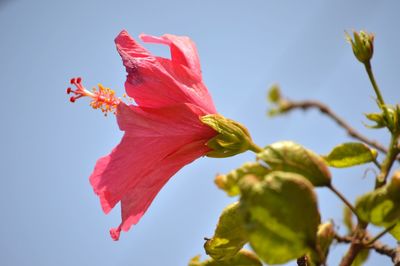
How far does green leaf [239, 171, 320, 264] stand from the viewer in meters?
0.78

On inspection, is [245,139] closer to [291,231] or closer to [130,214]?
[130,214]

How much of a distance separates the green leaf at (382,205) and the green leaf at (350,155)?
242mm

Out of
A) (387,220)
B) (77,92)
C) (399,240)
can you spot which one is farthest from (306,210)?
(77,92)

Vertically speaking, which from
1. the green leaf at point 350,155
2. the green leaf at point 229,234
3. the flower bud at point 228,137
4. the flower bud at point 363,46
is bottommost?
the green leaf at point 229,234

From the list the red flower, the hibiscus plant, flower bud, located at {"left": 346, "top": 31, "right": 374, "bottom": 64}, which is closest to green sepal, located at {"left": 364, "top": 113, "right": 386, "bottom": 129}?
the hibiscus plant

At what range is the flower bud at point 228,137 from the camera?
4.32 ft

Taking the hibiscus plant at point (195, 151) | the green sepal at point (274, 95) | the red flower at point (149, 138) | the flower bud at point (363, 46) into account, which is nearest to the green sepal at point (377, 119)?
the hibiscus plant at point (195, 151)

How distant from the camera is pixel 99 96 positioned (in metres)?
1.56

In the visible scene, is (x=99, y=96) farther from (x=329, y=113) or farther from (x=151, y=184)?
(x=329, y=113)

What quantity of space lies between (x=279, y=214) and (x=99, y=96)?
0.98m

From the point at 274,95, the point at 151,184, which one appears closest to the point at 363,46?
the point at 151,184

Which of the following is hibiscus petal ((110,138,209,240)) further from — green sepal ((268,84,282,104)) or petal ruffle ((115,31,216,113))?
green sepal ((268,84,282,104))

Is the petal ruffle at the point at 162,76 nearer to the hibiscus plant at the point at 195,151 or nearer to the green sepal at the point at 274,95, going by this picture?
the hibiscus plant at the point at 195,151

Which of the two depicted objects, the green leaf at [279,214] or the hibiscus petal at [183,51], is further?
the hibiscus petal at [183,51]
